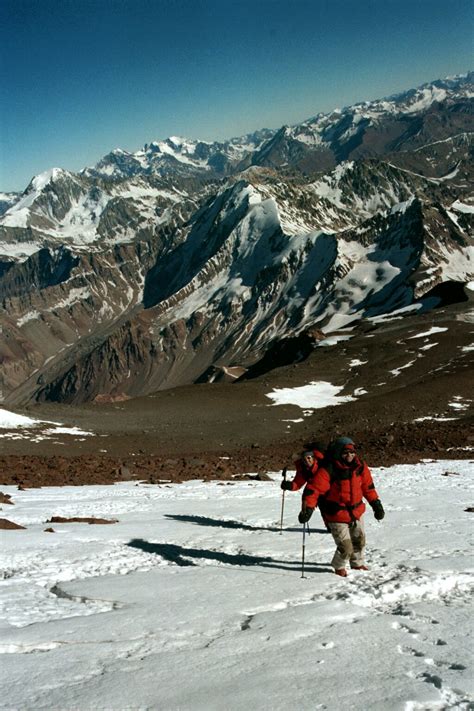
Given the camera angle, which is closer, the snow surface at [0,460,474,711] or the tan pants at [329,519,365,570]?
the snow surface at [0,460,474,711]

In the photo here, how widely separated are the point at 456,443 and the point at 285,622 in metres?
27.9

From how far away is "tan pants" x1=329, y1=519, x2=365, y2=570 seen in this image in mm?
10352

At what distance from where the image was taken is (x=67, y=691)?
586 centimetres

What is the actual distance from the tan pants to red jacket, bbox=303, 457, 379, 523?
131mm

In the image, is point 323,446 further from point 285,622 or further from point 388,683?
point 388,683

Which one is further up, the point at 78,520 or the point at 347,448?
the point at 347,448

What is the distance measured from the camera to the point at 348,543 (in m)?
10.4

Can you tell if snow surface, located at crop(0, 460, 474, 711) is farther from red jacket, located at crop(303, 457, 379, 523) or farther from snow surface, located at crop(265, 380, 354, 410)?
snow surface, located at crop(265, 380, 354, 410)

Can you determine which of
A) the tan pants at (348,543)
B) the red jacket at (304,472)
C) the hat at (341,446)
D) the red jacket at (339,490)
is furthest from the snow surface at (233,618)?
the hat at (341,446)

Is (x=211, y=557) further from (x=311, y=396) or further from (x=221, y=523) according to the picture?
(x=311, y=396)

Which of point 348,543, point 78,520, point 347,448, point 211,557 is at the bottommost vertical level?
point 78,520

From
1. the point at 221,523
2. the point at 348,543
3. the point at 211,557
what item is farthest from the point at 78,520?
the point at 348,543

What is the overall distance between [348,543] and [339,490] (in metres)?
0.87

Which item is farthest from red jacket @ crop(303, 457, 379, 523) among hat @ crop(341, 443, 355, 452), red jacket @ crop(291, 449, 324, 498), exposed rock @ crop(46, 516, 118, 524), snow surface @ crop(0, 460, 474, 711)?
exposed rock @ crop(46, 516, 118, 524)
